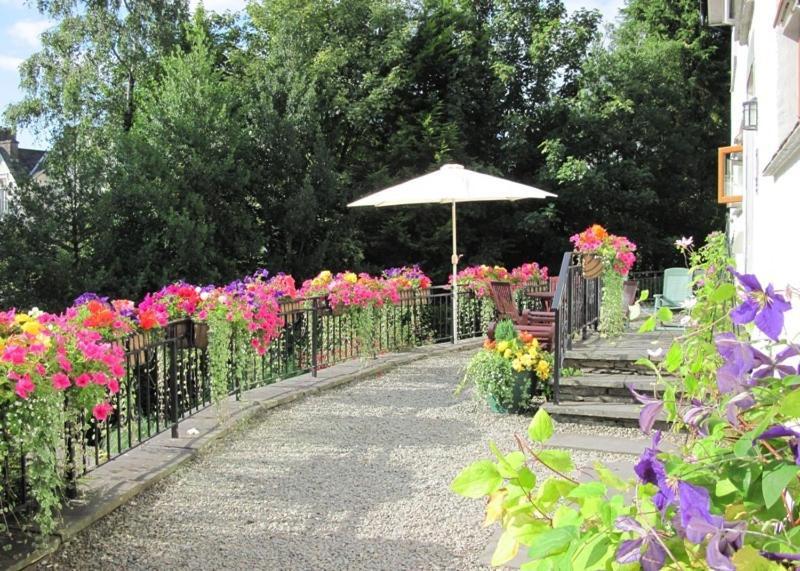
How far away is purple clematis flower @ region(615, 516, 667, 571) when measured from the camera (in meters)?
0.86

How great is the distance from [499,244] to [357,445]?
15708 mm

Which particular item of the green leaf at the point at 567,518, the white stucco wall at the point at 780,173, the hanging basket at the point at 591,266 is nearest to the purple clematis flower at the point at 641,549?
the green leaf at the point at 567,518

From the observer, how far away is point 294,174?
1852 cm

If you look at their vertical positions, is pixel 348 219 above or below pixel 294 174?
below

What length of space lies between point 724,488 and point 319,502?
3.34 m

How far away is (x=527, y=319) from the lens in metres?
8.31

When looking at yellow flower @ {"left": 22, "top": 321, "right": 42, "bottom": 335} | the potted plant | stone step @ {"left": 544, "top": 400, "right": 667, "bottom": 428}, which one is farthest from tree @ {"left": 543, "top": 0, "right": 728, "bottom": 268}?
yellow flower @ {"left": 22, "top": 321, "right": 42, "bottom": 335}

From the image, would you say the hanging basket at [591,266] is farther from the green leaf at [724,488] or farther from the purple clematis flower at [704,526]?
the purple clematis flower at [704,526]

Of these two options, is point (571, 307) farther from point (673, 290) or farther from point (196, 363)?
point (673, 290)

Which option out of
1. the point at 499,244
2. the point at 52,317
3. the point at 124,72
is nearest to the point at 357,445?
the point at 52,317

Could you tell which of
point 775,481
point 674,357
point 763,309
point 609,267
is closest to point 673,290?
point 609,267

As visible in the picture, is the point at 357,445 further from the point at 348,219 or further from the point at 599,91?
the point at 599,91

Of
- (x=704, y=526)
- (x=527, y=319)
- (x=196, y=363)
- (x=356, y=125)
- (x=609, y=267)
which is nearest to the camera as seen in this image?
(x=704, y=526)

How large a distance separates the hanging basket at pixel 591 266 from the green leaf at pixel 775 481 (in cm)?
673
